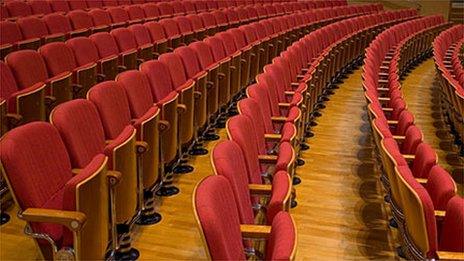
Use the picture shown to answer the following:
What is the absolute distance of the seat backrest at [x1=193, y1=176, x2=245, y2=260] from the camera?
312mm

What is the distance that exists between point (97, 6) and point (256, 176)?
130 cm

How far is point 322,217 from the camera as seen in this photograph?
0.65 m

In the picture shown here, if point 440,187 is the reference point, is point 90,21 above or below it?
above

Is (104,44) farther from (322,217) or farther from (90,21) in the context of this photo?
(322,217)

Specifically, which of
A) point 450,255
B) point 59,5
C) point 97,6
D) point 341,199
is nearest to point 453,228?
point 450,255

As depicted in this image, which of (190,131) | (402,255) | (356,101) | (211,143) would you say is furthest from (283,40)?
(402,255)

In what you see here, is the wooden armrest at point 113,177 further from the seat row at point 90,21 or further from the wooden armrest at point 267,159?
the seat row at point 90,21

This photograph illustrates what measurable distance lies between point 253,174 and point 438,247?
180mm

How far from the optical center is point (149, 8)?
1.57m

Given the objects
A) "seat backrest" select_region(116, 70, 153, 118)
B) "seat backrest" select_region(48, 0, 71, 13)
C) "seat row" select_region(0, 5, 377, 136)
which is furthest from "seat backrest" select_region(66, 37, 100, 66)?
"seat backrest" select_region(48, 0, 71, 13)

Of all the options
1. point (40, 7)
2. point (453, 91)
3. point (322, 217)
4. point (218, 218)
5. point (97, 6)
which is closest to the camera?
point (218, 218)

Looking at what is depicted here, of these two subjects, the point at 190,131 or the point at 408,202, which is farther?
the point at 190,131

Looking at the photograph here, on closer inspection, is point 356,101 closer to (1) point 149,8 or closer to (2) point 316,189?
(2) point 316,189

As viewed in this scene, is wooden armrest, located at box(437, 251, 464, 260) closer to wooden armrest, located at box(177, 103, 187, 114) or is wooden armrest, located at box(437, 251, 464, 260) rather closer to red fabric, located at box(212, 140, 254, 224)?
red fabric, located at box(212, 140, 254, 224)
